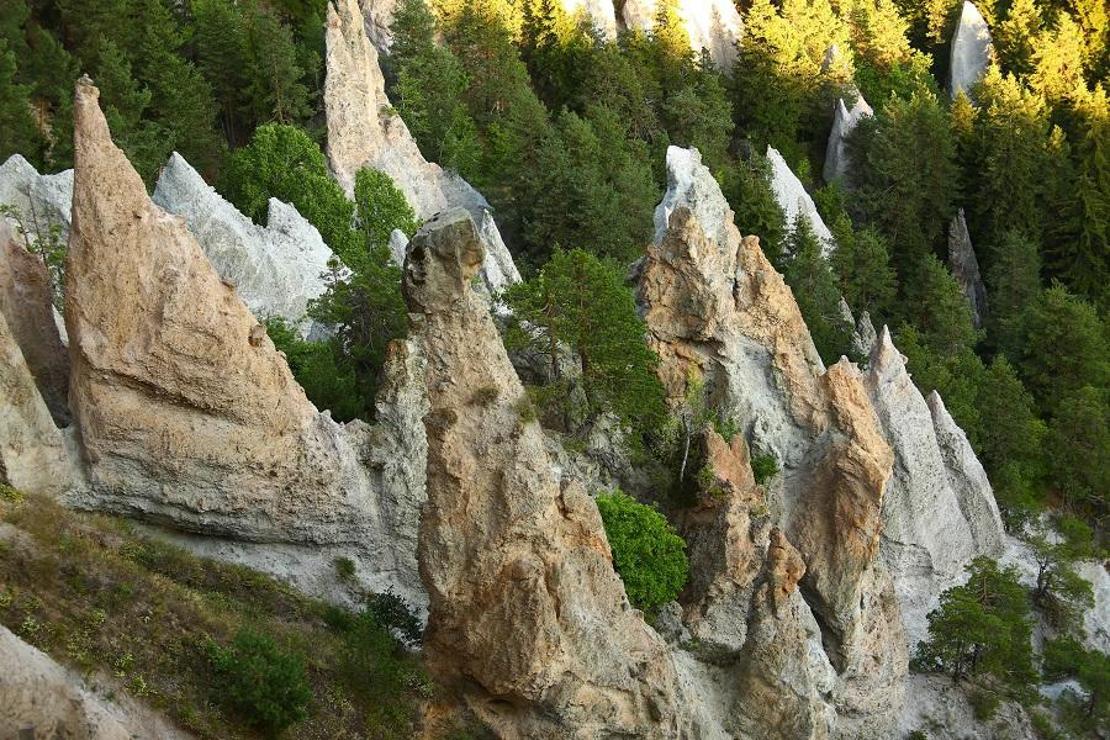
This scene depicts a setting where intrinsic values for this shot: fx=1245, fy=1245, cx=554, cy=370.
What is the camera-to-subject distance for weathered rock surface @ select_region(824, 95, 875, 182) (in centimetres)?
7638

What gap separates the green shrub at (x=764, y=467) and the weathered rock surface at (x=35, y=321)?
19933 mm

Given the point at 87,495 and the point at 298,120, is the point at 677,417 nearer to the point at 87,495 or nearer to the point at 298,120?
the point at 87,495

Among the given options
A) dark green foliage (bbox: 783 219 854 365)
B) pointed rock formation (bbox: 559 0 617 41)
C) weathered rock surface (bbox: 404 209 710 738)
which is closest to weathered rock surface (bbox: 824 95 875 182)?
pointed rock formation (bbox: 559 0 617 41)

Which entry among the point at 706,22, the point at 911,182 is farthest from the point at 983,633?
the point at 706,22

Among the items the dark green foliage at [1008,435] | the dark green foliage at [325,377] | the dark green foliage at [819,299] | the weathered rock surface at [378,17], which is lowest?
the dark green foliage at [325,377]

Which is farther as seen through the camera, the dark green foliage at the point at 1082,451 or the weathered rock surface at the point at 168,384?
the dark green foliage at the point at 1082,451

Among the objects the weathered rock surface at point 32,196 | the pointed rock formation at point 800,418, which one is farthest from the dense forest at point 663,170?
the weathered rock surface at point 32,196

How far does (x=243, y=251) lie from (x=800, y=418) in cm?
1877

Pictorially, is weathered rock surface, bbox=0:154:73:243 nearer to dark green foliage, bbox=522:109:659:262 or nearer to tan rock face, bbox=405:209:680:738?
tan rock face, bbox=405:209:680:738

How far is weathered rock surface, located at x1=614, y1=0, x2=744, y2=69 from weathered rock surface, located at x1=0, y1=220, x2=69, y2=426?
195ft

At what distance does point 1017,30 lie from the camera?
8569 cm

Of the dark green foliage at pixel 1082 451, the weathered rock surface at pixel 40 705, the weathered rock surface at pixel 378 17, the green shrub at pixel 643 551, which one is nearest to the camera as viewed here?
the weathered rock surface at pixel 40 705

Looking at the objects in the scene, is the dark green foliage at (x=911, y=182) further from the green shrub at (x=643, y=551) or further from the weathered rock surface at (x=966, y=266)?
the green shrub at (x=643, y=551)

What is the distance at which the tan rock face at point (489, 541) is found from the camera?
78.2 feet
